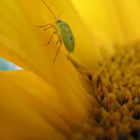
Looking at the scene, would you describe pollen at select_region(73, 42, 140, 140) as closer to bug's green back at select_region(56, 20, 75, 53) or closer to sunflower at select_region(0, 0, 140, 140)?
sunflower at select_region(0, 0, 140, 140)

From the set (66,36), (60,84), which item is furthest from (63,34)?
(60,84)

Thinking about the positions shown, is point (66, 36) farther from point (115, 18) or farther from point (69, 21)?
point (115, 18)

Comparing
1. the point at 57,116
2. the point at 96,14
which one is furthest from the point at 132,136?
the point at 96,14

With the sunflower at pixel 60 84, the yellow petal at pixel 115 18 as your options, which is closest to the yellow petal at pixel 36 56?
the sunflower at pixel 60 84

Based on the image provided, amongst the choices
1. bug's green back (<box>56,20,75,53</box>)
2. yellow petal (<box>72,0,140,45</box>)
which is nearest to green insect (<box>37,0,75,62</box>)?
bug's green back (<box>56,20,75,53</box>)

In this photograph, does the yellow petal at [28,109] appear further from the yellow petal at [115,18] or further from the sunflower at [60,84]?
the yellow petal at [115,18]

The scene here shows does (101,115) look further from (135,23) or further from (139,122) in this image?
(135,23)

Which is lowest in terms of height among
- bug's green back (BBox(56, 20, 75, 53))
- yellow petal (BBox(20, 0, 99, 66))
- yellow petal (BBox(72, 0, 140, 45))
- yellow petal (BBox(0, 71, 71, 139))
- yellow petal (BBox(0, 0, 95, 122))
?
yellow petal (BBox(0, 71, 71, 139))

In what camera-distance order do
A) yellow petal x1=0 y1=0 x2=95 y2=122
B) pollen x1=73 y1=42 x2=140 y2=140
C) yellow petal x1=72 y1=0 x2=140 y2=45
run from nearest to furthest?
yellow petal x1=0 y1=0 x2=95 y2=122
pollen x1=73 y1=42 x2=140 y2=140
yellow petal x1=72 y1=0 x2=140 y2=45
